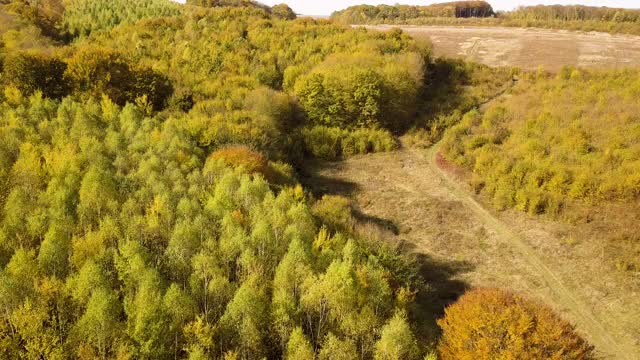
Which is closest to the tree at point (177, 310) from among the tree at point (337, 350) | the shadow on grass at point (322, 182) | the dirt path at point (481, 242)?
the tree at point (337, 350)

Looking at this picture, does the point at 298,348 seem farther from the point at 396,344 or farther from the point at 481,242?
the point at 481,242

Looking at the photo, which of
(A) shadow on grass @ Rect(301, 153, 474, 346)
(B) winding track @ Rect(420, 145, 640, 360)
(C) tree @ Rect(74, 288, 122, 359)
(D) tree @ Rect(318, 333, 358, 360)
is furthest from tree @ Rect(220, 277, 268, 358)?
(B) winding track @ Rect(420, 145, 640, 360)

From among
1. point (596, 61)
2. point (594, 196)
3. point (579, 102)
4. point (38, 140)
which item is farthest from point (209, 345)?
point (596, 61)

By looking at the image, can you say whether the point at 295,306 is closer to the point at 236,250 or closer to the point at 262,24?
the point at 236,250

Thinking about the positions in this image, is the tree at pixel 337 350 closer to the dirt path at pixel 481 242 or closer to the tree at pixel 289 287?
the tree at pixel 289 287

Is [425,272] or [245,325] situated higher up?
[245,325]

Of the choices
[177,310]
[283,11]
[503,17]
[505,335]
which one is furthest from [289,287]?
[503,17]

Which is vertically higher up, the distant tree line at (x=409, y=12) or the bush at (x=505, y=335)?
the distant tree line at (x=409, y=12)
